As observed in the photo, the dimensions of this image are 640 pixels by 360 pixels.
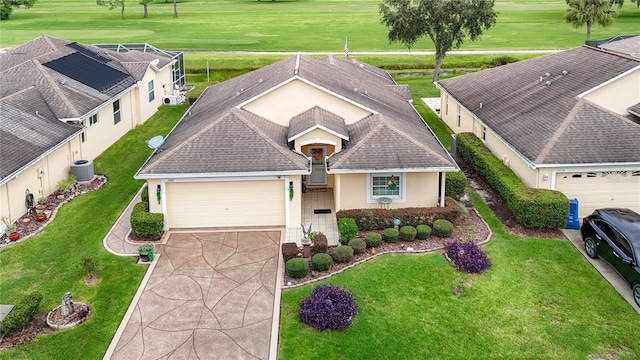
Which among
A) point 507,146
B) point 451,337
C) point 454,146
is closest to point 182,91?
point 454,146

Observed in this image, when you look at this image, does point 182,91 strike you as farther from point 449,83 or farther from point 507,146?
point 507,146

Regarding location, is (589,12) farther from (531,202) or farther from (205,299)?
(205,299)

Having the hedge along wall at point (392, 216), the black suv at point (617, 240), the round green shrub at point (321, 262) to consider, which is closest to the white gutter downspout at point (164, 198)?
the round green shrub at point (321, 262)

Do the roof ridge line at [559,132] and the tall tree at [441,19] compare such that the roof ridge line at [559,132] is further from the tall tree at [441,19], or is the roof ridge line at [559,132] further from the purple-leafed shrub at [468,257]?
the tall tree at [441,19]

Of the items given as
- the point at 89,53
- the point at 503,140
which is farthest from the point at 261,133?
the point at 89,53

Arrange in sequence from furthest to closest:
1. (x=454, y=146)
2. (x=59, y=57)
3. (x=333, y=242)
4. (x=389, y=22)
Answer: (x=389, y=22) → (x=59, y=57) → (x=454, y=146) → (x=333, y=242)

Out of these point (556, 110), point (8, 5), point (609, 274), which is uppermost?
point (8, 5)
